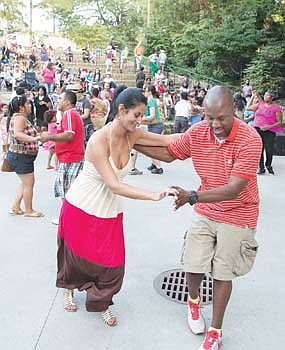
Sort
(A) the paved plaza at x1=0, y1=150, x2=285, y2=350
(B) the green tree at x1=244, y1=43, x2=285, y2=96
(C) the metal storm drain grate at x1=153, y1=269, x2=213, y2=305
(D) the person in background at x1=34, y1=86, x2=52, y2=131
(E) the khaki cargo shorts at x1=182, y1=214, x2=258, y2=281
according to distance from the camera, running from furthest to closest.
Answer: (B) the green tree at x1=244, y1=43, x2=285, y2=96
(D) the person in background at x1=34, y1=86, x2=52, y2=131
(C) the metal storm drain grate at x1=153, y1=269, x2=213, y2=305
(A) the paved plaza at x1=0, y1=150, x2=285, y2=350
(E) the khaki cargo shorts at x1=182, y1=214, x2=258, y2=281

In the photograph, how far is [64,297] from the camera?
11.4 feet

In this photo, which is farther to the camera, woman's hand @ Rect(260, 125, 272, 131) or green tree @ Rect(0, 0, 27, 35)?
green tree @ Rect(0, 0, 27, 35)

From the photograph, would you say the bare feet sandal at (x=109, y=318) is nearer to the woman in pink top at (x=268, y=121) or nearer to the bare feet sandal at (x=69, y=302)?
the bare feet sandal at (x=69, y=302)

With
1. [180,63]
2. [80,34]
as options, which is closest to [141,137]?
[180,63]

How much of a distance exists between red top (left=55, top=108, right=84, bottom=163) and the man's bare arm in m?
1.85

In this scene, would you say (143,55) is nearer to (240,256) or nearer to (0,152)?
(0,152)

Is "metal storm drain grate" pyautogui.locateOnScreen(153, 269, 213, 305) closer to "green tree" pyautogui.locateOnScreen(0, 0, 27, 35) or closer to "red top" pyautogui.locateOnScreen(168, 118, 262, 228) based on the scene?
"red top" pyautogui.locateOnScreen(168, 118, 262, 228)

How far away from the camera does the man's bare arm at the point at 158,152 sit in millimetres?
3166

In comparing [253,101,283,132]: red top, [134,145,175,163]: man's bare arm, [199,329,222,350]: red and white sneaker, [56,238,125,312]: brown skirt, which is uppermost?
[134,145,175,163]: man's bare arm

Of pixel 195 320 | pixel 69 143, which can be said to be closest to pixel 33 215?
pixel 69 143

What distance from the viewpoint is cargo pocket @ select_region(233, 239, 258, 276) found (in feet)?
9.15

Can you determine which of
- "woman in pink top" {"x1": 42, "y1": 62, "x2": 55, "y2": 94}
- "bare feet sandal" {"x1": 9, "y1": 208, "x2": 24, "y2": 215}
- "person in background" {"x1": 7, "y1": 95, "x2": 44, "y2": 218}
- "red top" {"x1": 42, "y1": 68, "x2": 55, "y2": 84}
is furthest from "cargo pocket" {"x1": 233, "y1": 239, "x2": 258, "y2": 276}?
"red top" {"x1": 42, "y1": 68, "x2": 55, "y2": 84}

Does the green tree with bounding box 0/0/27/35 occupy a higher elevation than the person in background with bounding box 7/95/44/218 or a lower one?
higher

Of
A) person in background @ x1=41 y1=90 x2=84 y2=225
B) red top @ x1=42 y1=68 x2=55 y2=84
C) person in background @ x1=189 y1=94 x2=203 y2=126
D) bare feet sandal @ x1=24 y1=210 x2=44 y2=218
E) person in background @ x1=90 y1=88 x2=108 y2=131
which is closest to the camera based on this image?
person in background @ x1=41 y1=90 x2=84 y2=225
